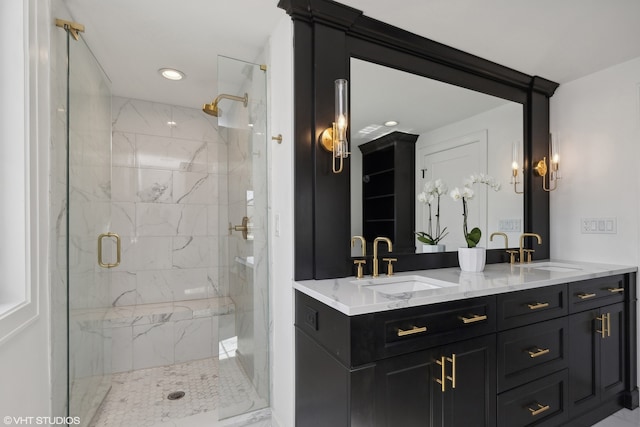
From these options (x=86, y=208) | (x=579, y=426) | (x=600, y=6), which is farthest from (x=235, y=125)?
(x=579, y=426)

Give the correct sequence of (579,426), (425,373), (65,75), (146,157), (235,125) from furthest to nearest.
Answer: (146,157) < (235,125) < (579,426) < (65,75) < (425,373)

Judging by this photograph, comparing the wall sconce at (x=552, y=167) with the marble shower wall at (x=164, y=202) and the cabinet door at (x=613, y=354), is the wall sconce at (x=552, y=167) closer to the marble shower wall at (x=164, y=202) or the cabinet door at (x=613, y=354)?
the cabinet door at (x=613, y=354)

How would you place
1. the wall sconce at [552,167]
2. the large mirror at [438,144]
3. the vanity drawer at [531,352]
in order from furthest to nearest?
the wall sconce at [552,167]
the large mirror at [438,144]
the vanity drawer at [531,352]

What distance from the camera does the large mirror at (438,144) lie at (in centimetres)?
182

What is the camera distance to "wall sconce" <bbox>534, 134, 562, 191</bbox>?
8.17ft

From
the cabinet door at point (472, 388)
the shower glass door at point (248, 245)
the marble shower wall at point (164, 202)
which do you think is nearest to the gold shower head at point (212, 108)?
the shower glass door at point (248, 245)

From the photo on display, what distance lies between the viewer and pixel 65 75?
5.17ft

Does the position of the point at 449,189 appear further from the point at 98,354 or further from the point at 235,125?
the point at 98,354

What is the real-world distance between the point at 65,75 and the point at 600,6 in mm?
2897

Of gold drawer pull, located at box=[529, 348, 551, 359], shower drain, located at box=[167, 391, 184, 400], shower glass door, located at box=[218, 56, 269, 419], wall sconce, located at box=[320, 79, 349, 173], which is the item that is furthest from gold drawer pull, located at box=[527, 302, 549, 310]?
shower drain, located at box=[167, 391, 184, 400]

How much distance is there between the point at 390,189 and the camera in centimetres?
196

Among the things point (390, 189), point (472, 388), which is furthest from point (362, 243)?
point (472, 388)

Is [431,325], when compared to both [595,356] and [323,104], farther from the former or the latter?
[595,356]

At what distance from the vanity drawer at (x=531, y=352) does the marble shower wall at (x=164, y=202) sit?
232 centimetres
